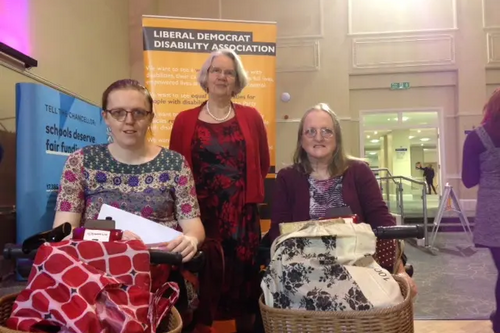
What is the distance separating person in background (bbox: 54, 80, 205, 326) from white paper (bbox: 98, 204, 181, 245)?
0.19m

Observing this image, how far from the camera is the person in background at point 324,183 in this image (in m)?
1.66

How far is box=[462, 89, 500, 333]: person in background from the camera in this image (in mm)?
2109

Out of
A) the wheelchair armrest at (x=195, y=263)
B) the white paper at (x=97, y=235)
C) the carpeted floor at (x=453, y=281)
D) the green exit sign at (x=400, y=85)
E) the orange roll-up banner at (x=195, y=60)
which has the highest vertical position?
the green exit sign at (x=400, y=85)

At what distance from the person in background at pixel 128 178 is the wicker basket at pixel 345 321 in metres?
0.48

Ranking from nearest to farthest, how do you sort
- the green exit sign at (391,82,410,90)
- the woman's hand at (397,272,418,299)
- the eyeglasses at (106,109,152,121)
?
the woman's hand at (397,272,418,299), the eyeglasses at (106,109,152,121), the green exit sign at (391,82,410,90)

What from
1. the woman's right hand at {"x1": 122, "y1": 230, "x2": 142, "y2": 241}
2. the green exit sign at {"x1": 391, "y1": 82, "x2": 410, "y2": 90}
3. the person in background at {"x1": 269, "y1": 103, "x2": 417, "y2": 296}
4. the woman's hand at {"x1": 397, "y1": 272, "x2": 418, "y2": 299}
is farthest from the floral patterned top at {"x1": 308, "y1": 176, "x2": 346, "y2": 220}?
the green exit sign at {"x1": 391, "y1": 82, "x2": 410, "y2": 90}

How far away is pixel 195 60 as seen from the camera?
15.0ft

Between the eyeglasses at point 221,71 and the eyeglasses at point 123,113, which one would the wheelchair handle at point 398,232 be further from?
the eyeglasses at point 221,71

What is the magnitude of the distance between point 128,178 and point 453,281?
377 centimetres

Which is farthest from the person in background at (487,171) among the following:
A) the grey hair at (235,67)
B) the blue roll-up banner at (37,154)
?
the blue roll-up banner at (37,154)

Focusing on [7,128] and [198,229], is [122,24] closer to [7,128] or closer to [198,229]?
[7,128]

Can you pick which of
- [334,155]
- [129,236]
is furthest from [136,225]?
[334,155]

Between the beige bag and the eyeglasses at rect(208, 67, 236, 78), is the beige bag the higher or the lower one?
the lower one

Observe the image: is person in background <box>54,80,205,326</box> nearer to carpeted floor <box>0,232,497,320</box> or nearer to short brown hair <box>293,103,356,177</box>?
short brown hair <box>293,103,356,177</box>
